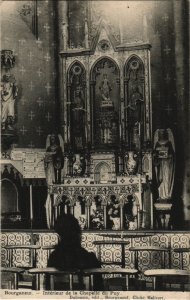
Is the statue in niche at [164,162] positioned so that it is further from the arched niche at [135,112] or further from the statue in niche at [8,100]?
the statue in niche at [8,100]

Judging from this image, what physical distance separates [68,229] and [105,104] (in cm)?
134

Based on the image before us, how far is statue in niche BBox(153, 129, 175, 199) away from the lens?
5082mm

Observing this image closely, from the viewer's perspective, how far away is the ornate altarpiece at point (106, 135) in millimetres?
5145

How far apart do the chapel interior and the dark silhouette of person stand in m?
0.09

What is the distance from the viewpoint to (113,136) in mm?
5242

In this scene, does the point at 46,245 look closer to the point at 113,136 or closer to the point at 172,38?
the point at 113,136

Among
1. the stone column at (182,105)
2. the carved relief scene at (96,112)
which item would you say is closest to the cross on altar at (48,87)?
the carved relief scene at (96,112)

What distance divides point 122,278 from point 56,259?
0.66 m

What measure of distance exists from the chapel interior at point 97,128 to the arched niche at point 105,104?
11 mm

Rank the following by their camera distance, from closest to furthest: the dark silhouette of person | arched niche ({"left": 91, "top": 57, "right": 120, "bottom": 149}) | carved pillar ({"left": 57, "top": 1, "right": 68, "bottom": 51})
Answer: the dark silhouette of person, arched niche ({"left": 91, "top": 57, "right": 120, "bottom": 149}), carved pillar ({"left": 57, "top": 1, "right": 68, "bottom": 51})

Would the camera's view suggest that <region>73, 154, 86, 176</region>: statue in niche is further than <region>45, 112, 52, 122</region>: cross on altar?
No

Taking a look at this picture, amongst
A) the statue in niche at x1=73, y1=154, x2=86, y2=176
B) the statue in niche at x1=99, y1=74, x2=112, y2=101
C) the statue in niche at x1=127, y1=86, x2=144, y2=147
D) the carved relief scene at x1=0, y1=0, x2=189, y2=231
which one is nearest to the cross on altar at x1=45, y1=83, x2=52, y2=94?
the carved relief scene at x1=0, y1=0, x2=189, y2=231

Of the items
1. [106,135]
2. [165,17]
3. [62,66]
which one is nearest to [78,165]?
[106,135]

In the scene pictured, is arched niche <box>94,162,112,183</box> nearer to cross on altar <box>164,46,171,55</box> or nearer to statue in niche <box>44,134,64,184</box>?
statue in niche <box>44,134,64,184</box>
